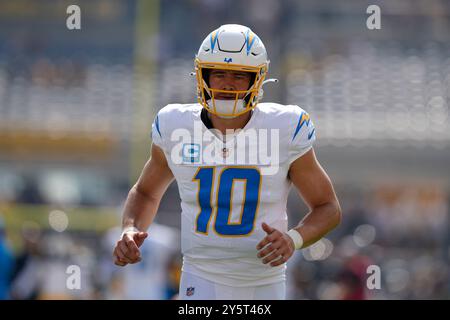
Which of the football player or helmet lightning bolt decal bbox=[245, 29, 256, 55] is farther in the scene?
helmet lightning bolt decal bbox=[245, 29, 256, 55]

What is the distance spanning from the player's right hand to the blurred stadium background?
10976 mm

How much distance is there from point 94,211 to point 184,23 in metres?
4.29

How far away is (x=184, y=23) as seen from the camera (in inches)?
648

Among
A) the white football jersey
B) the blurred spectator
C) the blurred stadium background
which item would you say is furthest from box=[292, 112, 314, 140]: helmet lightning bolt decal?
the blurred stadium background

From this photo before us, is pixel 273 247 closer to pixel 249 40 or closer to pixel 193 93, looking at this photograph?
pixel 249 40

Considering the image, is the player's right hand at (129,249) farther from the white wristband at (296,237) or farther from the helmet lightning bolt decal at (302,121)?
the helmet lightning bolt decal at (302,121)

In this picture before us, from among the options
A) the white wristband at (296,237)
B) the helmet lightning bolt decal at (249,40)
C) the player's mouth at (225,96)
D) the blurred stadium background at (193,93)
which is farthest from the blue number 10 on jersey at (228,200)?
the blurred stadium background at (193,93)

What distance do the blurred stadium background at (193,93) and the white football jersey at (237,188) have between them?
35.7 feet

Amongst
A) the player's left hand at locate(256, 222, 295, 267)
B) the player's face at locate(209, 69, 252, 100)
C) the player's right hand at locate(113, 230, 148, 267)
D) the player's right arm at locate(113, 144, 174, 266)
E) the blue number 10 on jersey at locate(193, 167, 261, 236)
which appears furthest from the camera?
the player's right arm at locate(113, 144, 174, 266)

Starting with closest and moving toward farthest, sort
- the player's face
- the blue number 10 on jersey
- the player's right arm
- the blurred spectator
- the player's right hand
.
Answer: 1. the player's right hand
2. the blue number 10 on jersey
3. the player's face
4. the player's right arm
5. the blurred spectator

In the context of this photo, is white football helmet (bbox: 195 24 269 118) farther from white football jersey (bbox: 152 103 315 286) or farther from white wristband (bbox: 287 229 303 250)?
white wristband (bbox: 287 229 303 250)

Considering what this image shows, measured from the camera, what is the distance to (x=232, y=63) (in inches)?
141

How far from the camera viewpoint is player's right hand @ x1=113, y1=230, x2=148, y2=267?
3.42 metres

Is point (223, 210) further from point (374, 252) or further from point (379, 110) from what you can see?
point (379, 110)
